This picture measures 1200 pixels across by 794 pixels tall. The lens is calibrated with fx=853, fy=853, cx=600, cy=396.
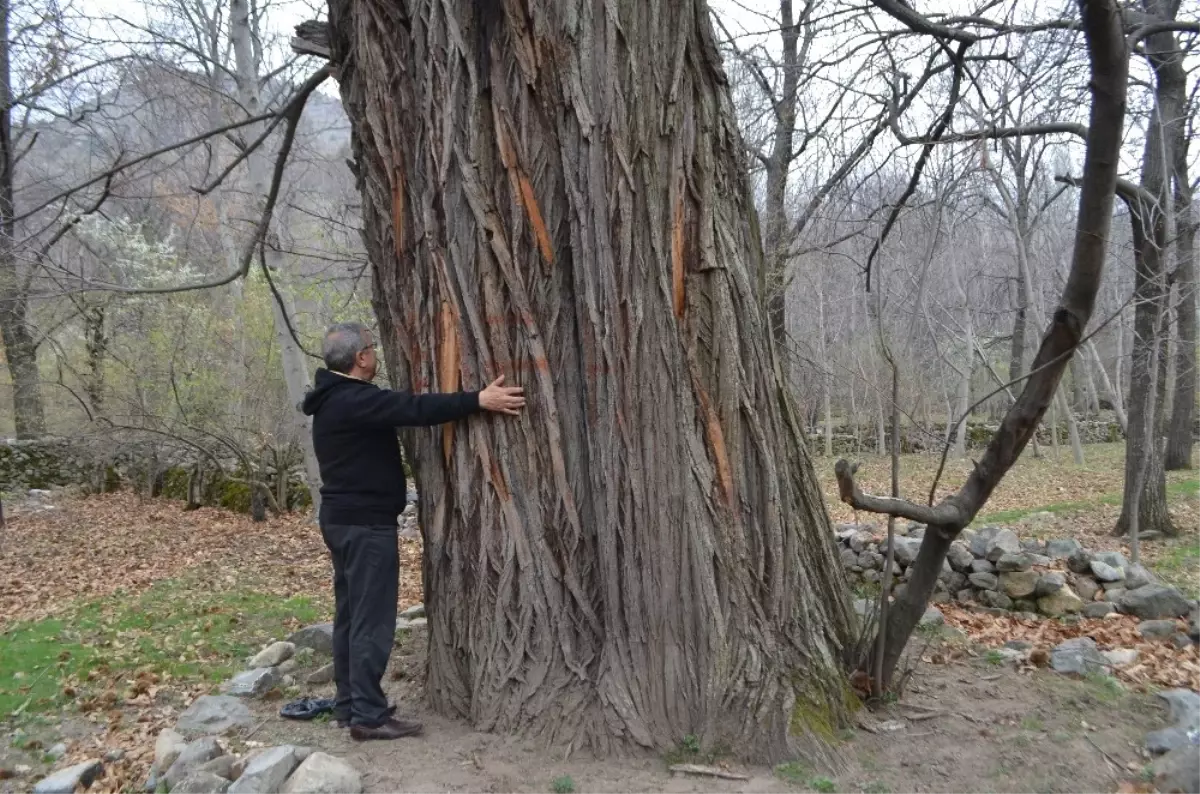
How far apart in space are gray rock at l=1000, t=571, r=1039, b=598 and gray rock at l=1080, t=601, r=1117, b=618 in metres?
0.35

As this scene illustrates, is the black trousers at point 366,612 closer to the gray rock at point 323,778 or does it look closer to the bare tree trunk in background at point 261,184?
the gray rock at point 323,778

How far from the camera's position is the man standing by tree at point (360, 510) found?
11.6 ft

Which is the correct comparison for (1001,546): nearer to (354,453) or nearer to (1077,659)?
(1077,659)

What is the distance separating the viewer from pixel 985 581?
6.48 m

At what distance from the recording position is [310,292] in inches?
457

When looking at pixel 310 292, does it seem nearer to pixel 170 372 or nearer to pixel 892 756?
pixel 170 372

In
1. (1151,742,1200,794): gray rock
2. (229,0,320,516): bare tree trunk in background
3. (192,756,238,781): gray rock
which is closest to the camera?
(1151,742,1200,794): gray rock

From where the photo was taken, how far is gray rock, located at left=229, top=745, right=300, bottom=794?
9.70ft

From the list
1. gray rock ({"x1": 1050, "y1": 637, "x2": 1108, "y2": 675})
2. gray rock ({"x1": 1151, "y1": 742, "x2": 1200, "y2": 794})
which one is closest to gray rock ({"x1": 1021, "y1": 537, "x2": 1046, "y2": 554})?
gray rock ({"x1": 1050, "y1": 637, "x2": 1108, "y2": 675})

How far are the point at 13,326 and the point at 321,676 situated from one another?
1361 centimetres

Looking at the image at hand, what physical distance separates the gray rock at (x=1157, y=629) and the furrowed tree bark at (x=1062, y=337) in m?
2.67

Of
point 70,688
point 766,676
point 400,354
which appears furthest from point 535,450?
point 70,688

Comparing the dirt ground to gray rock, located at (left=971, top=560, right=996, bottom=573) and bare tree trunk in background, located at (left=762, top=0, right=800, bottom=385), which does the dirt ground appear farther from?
bare tree trunk in background, located at (left=762, top=0, right=800, bottom=385)

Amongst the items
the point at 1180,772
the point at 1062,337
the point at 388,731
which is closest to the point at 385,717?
the point at 388,731
